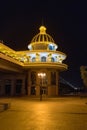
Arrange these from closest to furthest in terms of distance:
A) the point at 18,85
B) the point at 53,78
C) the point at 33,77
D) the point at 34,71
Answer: the point at 53,78, the point at 34,71, the point at 33,77, the point at 18,85

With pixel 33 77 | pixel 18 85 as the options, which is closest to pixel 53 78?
pixel 33 77

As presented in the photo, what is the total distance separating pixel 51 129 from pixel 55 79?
1477 inches

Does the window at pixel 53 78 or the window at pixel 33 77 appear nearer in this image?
the window at pixel 53 78

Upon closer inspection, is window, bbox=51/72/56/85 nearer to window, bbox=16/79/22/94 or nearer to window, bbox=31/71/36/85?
window, bbox=31/71/36/85

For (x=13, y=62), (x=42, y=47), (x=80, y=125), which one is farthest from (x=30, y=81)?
(x=80, y=125)

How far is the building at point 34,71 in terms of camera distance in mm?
49938

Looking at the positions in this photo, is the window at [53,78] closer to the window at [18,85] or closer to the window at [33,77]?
the window at [33,77]

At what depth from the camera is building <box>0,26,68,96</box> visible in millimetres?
49938

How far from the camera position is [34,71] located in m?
52.1

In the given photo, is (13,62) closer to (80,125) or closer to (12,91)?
(12,91)

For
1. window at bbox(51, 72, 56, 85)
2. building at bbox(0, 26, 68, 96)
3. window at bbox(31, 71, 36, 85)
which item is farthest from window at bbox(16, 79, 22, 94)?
window at bbox(51, 72, 56, 85)

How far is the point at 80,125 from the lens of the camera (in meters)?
16.0

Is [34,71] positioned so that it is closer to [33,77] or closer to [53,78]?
[33,77]

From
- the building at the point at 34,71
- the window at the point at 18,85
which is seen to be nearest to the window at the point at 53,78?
the building at the point at 34,71
